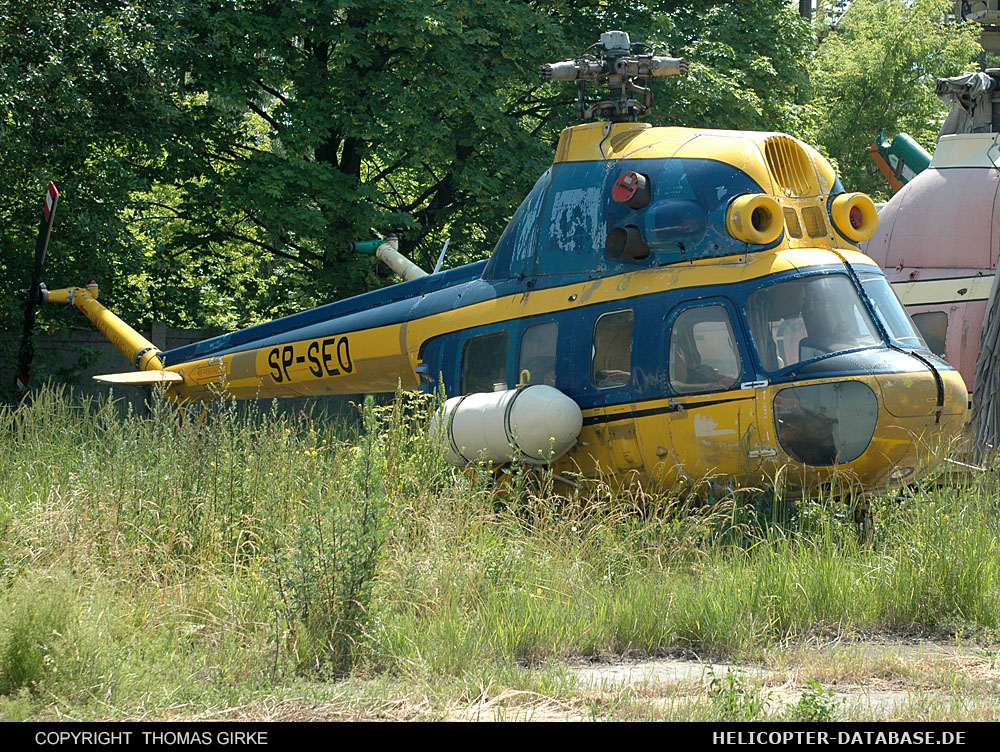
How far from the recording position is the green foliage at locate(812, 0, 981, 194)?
927 inches

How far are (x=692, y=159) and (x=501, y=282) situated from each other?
2.05 m

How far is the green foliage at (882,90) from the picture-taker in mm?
23547

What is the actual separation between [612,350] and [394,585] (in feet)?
10.6

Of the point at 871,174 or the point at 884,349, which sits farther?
the point at 871,174

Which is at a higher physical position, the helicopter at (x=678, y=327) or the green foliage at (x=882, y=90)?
the green foliage at (x=882, y=90)

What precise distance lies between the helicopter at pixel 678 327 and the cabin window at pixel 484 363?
0.06ft

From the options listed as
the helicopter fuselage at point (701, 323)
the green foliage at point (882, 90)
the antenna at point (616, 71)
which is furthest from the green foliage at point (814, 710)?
the green foliage at point (882, 90)

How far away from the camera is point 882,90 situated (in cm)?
2353

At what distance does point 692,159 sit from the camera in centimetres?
824

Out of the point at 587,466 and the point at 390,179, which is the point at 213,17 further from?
the point at 587,466

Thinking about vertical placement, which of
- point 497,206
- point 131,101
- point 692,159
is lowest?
point 692,159

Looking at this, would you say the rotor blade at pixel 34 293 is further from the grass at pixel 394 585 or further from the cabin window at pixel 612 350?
the cabin window at pixel 612 350

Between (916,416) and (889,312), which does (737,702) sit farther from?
(889,312)
